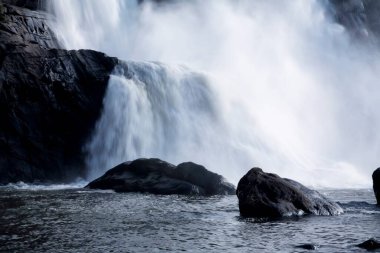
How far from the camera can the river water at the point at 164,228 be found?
14.6 meters

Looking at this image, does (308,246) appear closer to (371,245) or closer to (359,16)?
(371,245)

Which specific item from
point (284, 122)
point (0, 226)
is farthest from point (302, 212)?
point (284, 122)

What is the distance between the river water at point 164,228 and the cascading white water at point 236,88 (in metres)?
17.6

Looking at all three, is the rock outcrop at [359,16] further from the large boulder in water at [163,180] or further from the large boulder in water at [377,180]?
the large boulder in water at [377,180]

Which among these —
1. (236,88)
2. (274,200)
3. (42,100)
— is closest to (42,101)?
(42,100)

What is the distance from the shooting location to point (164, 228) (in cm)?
1773

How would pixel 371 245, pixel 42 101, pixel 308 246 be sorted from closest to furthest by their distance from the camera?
1. pixel 371 245
2. pixel 308 246
3. pixel 42 101

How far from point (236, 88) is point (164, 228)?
35740 mm

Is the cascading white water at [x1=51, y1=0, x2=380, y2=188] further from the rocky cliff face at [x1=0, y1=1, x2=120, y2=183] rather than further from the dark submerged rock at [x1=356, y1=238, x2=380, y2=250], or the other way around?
the dark submerged rock at [x1=356, y1=238, x2=380, y2=250]

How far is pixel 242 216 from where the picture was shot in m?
20.6

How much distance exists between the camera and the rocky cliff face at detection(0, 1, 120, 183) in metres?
41.6

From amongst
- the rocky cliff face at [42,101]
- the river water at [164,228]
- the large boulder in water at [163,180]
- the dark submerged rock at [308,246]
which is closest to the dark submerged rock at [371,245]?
the river water at [164,228]

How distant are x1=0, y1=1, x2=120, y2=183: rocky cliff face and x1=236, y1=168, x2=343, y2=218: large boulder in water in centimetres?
2541

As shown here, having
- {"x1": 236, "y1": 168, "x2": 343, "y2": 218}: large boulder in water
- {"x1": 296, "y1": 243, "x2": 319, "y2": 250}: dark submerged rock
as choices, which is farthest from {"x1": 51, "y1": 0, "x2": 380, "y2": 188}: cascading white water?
{"x1": 296, "y1": 243, "x2": 319, "y2": 250}: dark submerged rock
